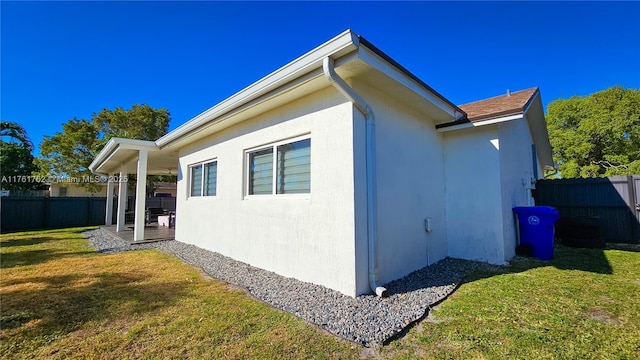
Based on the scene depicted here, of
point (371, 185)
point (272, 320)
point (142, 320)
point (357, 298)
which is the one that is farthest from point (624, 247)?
point (142, 320)

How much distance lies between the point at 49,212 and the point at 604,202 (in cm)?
2524

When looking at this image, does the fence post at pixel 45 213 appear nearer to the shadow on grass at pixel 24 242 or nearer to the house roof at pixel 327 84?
the shadow on grass at pixel 24 242

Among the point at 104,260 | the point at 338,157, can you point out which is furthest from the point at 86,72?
the point at 338,157

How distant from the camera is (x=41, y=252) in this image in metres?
8.12

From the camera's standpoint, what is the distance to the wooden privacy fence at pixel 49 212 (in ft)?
46.2

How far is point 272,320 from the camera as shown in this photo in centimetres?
330

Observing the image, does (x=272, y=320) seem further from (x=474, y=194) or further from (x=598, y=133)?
(x=598, y=133)

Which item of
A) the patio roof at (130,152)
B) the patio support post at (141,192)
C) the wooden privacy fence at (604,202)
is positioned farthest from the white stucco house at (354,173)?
the wooden privacy fence at (604,202)

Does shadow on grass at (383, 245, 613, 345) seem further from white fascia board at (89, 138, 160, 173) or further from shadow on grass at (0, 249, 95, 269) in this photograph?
white fascia board at (89, 138, 160, 173)

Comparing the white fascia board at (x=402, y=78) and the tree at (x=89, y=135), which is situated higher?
the tree at (x=89, y=135)

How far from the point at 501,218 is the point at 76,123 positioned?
28.2 m

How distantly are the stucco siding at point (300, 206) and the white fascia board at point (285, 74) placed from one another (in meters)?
0.64

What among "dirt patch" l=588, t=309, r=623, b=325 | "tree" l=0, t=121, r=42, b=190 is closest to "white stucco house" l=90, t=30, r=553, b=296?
"dirt patch" l=588, t=309, r=623, b=325

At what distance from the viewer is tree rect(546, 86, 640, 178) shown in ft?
64.0
